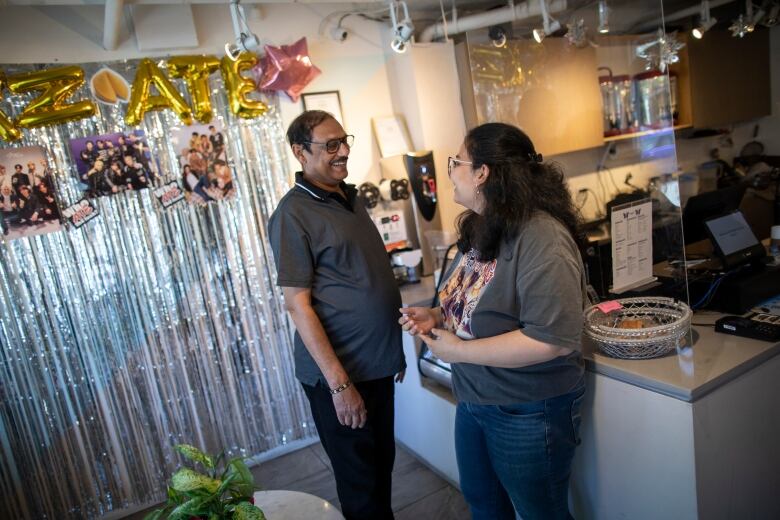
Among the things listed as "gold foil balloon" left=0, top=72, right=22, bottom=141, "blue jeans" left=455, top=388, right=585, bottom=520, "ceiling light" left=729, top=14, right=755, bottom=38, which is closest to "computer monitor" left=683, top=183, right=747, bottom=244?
"blue jeans" left=455, top=388, right=585, bottom=520

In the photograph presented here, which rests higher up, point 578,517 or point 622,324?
point 622,324

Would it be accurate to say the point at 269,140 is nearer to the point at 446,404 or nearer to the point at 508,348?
the point at 446,404

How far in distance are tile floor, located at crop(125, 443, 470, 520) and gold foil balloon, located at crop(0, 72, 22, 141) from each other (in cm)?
172

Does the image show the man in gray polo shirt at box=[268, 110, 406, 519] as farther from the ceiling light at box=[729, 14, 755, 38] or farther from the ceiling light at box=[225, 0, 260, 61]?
the ceiling light at box=[729, 14, 755, 38]

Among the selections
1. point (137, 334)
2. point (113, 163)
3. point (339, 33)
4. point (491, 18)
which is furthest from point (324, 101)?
point (137, 334)

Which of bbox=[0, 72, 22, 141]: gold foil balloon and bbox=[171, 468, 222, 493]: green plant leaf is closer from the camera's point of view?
bbox=[171, 468, 222, 493]: green plant leaf

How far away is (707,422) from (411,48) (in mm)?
2119

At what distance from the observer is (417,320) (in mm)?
1471

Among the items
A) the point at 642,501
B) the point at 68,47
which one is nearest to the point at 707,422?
the point at 642,501

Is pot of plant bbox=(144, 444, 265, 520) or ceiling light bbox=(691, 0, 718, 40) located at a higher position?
ceiling light bbox=(691, 0, 718, 40)

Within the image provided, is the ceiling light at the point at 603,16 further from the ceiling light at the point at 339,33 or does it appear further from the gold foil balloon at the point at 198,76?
the gold foil balloon at the point at 198,76

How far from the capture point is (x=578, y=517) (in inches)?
63.1

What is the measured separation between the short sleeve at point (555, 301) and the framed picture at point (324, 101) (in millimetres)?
1704

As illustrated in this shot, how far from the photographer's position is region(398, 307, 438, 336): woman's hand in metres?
1.44
